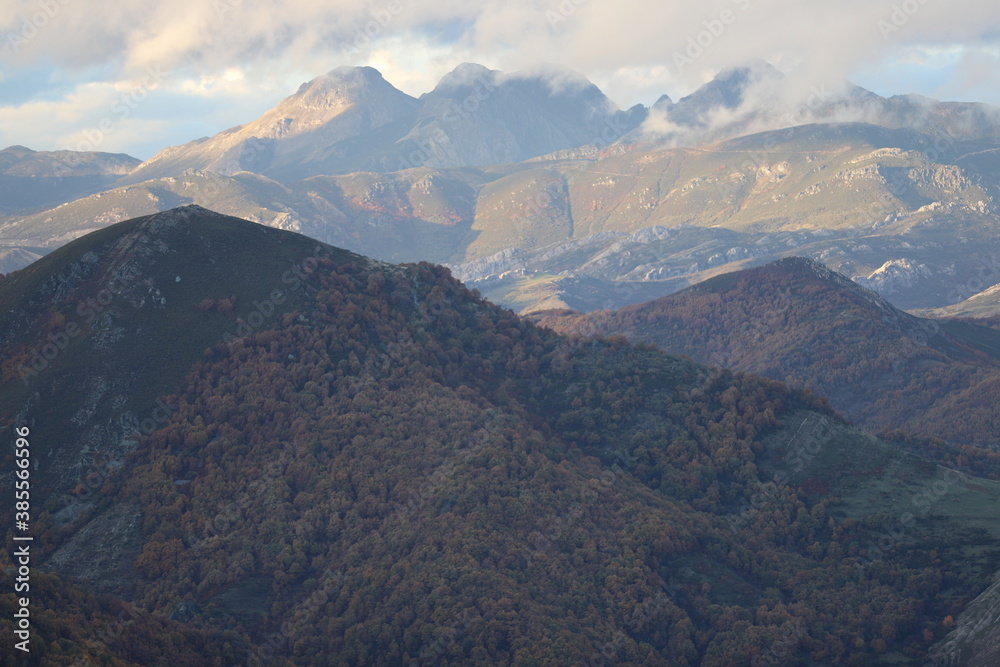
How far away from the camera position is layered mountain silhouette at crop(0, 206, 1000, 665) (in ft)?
357

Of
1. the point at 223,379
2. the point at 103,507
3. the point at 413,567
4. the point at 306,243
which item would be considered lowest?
the point at 413,567

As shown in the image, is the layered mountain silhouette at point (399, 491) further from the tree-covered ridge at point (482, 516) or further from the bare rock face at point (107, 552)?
the tree-covered ridge at point (482, 516)

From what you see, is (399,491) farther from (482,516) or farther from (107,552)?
(107,552)

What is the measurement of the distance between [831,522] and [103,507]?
4512 inches

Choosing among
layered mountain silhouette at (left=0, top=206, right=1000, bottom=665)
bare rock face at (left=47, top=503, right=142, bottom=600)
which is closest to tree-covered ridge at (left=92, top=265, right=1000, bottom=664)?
layered mountain silhouette at (left=0, top=206, right=1000, bottom=665)

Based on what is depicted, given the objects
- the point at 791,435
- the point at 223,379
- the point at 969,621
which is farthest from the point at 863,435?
the point at 223,379

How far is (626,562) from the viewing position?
404 ft

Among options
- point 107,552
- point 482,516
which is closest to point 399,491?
point 482,516

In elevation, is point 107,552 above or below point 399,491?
above

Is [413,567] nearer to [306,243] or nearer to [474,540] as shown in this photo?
[474,540]

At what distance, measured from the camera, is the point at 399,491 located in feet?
426

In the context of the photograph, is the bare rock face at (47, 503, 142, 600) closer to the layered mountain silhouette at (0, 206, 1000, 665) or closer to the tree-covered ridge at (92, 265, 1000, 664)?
the layered mountain silhouette at (0, 206, 1000, 665)

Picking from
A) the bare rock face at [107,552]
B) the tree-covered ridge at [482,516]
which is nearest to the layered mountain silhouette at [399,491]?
the bare rock face at [107,552]

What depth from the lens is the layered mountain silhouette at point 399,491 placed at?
357ft
